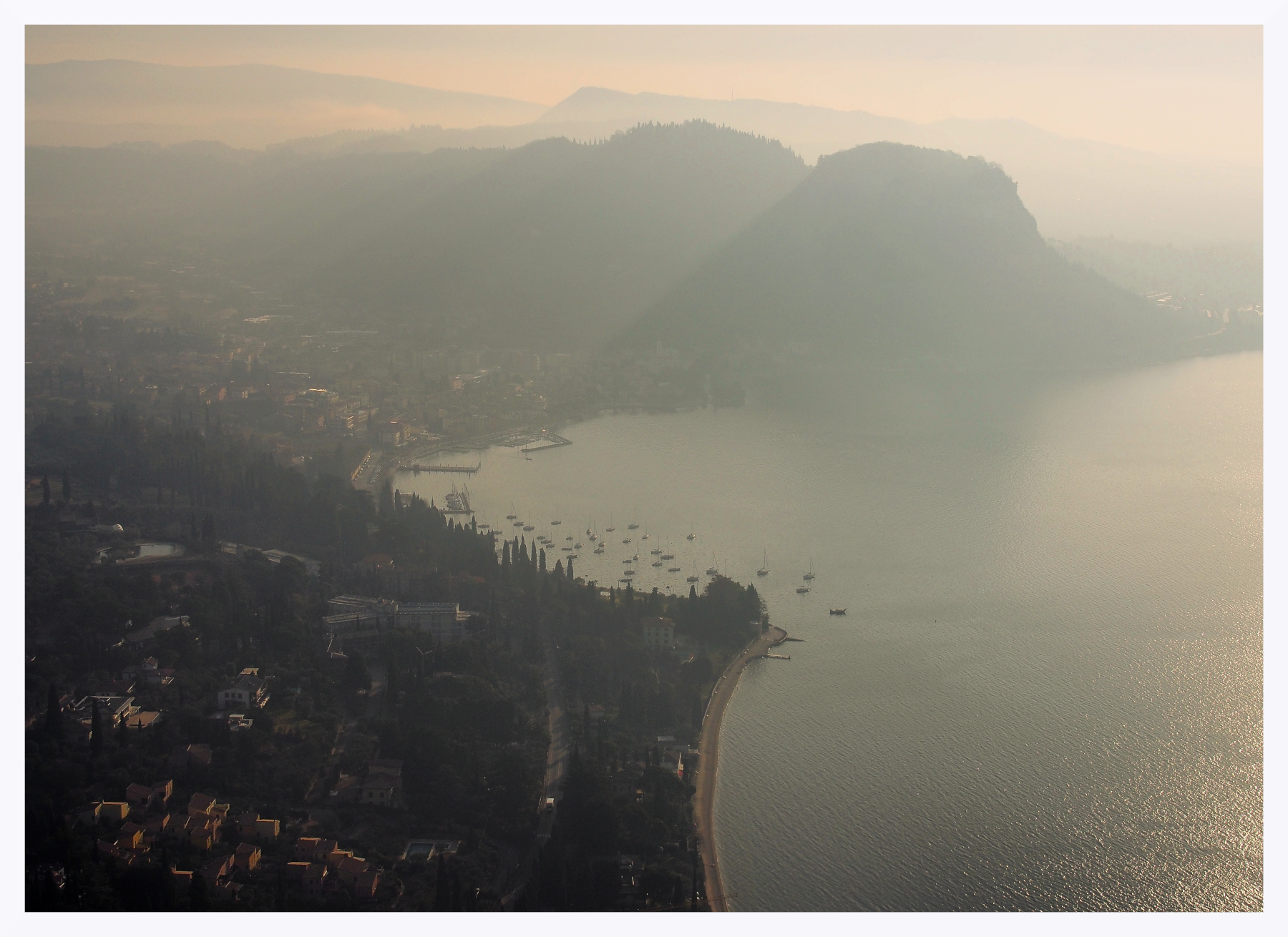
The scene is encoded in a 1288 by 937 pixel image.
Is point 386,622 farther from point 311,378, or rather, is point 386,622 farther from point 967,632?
point 311,378

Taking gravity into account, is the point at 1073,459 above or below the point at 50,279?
below

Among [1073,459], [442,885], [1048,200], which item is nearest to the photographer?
[442,885]

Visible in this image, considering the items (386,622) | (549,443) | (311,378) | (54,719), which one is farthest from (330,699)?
(311,378)

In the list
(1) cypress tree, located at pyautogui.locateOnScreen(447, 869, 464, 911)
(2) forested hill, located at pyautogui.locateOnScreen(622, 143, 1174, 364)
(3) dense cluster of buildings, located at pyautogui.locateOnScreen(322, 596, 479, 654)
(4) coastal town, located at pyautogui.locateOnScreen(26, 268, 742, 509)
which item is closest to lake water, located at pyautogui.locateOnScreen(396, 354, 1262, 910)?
(4) coastal town, located at pyautogui.locateOnScreen(26, 268, 742, 509)

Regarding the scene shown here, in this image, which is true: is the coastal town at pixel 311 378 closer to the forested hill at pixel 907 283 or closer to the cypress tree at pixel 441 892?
the forested hill at pixel 907 283

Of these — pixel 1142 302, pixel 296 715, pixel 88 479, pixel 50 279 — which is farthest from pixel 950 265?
pixel 296 715

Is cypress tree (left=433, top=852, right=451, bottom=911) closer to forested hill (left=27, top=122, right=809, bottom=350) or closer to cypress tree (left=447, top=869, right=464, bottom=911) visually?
cypress tree (left=447, top=869, right=464, bottom=911)

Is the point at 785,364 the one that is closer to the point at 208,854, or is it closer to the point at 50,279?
the point at 50,279

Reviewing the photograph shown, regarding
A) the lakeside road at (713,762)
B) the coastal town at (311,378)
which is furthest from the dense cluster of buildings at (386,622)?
the coastal town at (311,378)
